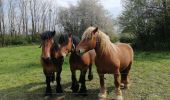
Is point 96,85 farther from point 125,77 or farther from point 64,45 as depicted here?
point 64,45

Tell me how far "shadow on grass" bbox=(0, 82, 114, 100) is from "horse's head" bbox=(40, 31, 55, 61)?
3.67 ft

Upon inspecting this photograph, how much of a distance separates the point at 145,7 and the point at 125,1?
1258 mm

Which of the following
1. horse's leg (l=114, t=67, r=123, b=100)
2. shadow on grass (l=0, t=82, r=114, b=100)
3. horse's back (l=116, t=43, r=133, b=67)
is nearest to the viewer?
horse's leg (l=114, t=67, r=123, b=100)

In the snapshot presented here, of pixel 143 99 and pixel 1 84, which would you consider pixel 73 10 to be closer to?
pixel 1 84

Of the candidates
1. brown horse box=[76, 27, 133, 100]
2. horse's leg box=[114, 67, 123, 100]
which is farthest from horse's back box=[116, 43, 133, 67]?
horse's leg box=[114, 67, 123, 100]

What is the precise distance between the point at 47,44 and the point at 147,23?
11.3 metres

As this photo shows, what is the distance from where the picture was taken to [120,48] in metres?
7.20

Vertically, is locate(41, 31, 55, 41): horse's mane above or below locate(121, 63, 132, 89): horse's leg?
above

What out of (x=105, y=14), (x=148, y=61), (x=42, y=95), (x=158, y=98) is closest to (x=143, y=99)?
(x=158, y=98)

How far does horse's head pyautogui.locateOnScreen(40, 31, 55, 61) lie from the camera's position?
6.57m

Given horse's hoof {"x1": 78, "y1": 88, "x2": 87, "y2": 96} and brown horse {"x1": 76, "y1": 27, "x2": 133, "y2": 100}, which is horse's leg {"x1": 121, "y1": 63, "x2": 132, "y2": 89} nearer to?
brown horse {"x1": 76, "y1": 27, "x2": 133, "y2": 100}

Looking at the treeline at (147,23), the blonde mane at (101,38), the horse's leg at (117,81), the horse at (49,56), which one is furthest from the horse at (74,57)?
the treeline at (147,23)

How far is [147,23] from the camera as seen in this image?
17109mm

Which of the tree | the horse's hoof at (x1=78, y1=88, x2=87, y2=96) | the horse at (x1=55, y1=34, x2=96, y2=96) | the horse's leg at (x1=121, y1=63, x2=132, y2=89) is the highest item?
the tree
